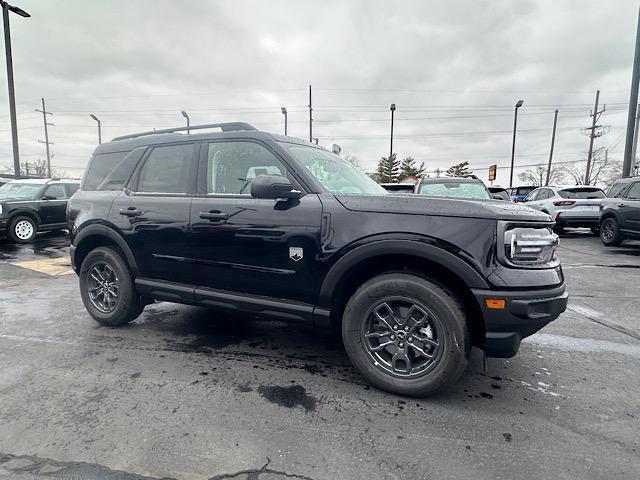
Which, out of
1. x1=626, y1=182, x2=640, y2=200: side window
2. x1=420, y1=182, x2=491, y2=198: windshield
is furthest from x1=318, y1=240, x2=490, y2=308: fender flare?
x1=626, y1=182, x2=640, y2=200: side window

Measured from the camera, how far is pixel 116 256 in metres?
3.89

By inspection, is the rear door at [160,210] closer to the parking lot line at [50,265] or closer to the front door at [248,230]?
the front door at [248,230]

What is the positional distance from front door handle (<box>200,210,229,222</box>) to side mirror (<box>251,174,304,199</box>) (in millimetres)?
486

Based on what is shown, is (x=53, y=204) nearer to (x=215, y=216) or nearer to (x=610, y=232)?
(x=215, y=216)

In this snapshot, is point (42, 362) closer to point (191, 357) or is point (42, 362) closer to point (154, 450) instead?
point (191, 357)

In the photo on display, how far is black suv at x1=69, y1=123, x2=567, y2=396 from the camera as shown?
7.84 ft

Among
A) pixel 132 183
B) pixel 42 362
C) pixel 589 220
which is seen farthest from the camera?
pixel 589 220

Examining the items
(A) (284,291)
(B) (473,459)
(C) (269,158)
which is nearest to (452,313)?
(B) (473,459)

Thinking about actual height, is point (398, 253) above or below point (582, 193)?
below

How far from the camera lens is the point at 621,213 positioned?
9.34 meters

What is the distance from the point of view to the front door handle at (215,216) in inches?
123

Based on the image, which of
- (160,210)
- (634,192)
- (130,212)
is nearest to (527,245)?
(160,210)

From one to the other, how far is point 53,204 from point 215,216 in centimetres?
1024

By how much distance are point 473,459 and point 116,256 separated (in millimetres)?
3625
